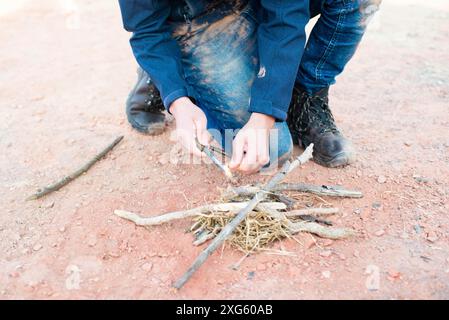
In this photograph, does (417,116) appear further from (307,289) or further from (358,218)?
(307,289)

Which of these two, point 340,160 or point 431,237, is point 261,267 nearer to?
point 431,237

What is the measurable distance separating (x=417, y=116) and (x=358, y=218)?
0.93 m

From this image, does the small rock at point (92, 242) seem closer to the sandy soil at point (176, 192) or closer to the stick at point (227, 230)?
the sandy soil at point (176, 192)

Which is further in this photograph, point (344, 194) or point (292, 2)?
point (344, 194)

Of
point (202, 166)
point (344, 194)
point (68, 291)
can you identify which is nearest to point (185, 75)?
point (202, 166)

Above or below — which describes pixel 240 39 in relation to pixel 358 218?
above

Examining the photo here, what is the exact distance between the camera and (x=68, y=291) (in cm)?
149

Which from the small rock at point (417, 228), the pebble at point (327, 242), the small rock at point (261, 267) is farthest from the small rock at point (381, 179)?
the small rock at point (261, 267)

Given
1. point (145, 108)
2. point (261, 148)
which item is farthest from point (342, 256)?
point (145, 108)

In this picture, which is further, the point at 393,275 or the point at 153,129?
the point at 153,129

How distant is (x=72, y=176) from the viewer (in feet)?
A: 6.76

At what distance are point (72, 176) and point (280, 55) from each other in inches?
37.7

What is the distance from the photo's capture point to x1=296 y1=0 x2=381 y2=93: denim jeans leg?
2.01 metres

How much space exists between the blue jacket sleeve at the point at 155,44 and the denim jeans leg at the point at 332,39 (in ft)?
1.86
